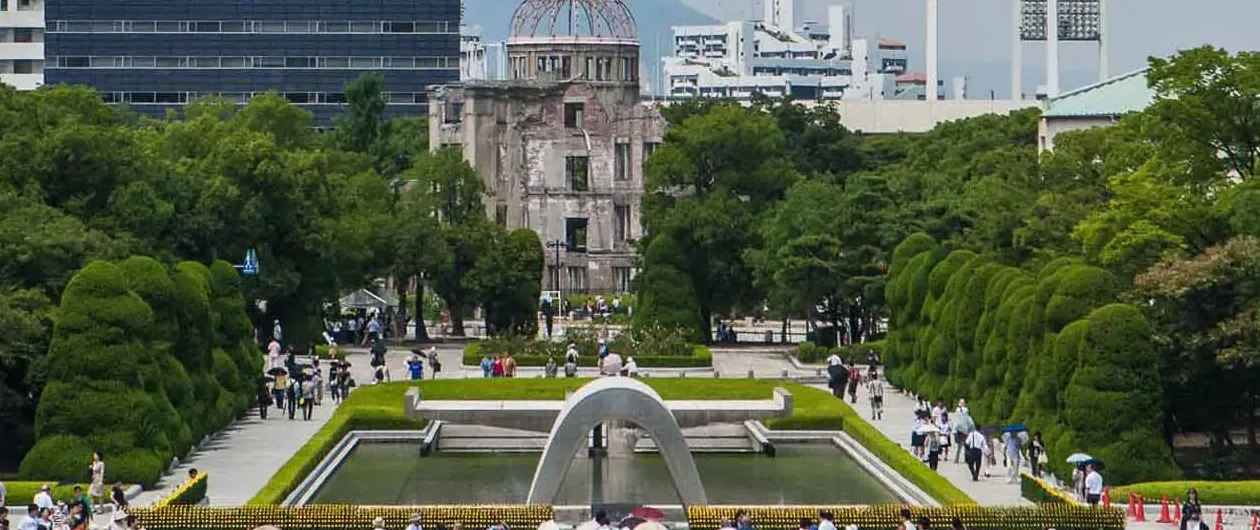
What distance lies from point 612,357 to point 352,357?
31.9 m

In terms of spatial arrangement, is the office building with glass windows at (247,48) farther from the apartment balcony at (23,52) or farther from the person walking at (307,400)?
the person walking at (307,400)

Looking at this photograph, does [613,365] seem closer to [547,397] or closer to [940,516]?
[547,397]

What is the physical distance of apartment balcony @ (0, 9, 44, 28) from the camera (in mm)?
193625

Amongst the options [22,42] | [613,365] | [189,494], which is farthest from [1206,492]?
[22,42]

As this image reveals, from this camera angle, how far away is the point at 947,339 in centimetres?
7956

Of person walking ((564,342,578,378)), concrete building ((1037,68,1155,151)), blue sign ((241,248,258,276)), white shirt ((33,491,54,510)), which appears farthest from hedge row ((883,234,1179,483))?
concrete building ((1037,68,1155,151))

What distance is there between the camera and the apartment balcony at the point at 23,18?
193625 mm

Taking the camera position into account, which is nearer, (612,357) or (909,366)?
(612,357)

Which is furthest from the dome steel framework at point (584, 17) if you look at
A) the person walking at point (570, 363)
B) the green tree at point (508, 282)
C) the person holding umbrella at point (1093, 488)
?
the person holding umbrella at point (1093, 488)

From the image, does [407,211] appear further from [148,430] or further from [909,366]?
[148,430]

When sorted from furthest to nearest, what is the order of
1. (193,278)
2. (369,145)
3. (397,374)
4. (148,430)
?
(369,145)
(397,374)
(193,278)
(148,430)

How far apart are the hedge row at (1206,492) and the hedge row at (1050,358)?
8.22 ft

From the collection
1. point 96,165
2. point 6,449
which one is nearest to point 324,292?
point 96,165

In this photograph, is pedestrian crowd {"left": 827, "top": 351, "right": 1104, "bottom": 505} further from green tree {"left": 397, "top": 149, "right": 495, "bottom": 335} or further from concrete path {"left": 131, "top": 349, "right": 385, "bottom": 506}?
green tree {"left": 397, "top": 149, "right": 495, "bottom": 335}
